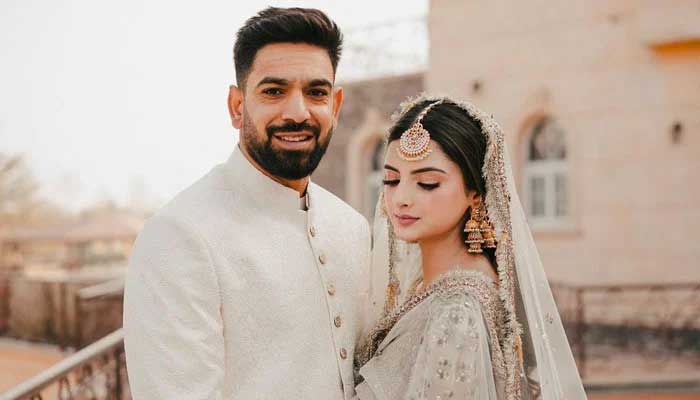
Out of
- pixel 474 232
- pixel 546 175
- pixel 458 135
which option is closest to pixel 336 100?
pixel 458 135

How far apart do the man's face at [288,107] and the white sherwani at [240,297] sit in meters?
0.12

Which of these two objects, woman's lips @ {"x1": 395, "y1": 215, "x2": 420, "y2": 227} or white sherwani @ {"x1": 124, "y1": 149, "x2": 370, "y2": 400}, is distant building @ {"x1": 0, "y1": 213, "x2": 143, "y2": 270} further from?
woman's lips @ {"x1": 395, "y1": 215, "x2": 420, "y2": 227}

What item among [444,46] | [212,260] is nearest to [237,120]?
[212,260]

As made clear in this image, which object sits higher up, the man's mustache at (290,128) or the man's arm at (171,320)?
the man's mustache at (290,128)

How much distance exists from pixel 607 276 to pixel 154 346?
9334 mm

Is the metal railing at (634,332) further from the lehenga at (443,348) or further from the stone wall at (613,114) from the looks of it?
the lehenga at (443,348)

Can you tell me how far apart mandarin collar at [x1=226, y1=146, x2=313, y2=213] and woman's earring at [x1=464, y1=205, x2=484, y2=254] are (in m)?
0.58

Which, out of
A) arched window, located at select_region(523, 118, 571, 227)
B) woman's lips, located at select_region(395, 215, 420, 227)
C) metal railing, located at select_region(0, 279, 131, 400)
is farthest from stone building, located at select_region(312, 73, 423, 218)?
woman's lips, located at select_region(395, 215, 420, 227)

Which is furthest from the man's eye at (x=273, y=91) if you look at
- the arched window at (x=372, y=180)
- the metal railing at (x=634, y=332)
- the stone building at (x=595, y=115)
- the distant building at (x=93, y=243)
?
the distant building at (x=93, y=243)

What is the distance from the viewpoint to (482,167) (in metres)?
2.20

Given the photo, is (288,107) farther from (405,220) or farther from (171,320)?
(171,320)

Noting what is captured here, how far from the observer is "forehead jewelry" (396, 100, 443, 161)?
212cm

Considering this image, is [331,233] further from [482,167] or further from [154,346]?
[154,346]

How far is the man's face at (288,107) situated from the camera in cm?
206
